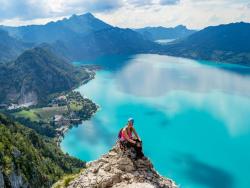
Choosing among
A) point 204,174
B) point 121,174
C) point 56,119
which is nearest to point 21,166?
point 204,174

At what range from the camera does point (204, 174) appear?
104062mm

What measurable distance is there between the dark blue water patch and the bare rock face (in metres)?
84.3

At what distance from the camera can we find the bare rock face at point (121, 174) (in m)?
17.5

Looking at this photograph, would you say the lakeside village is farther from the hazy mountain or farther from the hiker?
the hiker

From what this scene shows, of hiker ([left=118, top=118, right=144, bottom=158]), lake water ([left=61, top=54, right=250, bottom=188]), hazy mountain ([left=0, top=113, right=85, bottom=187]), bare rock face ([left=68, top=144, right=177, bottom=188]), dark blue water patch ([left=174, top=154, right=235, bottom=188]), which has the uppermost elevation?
lake water ([left=61, top=54, right=250, bottom=188])

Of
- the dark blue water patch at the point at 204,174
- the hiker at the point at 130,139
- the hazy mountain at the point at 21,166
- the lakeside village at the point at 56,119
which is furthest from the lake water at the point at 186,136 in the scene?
the hiker at the point at 130,139

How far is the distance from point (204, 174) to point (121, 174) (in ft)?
299

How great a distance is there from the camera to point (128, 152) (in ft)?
63.5

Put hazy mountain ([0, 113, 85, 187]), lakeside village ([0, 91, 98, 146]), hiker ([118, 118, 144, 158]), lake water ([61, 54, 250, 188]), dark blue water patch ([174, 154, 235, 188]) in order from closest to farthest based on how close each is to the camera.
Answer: hiker ([118, 118, 144, 158]), hazy mountain ([0, 113, 85, 187]), dark blue water patch ([174, 154, 235, 188]), lake water ([61, 54, 250, 188]), lakeside village ([0, 91, 98, 146])

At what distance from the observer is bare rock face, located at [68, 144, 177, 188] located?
17516 millimetres

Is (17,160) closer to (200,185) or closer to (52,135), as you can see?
(200,185)

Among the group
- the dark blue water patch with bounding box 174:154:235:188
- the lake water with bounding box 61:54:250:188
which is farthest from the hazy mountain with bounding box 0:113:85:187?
the dark blue water patch with bounding box 174:154:235:188

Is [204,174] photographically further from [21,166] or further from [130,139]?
[130,139]

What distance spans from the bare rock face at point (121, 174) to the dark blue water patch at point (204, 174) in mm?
84345
